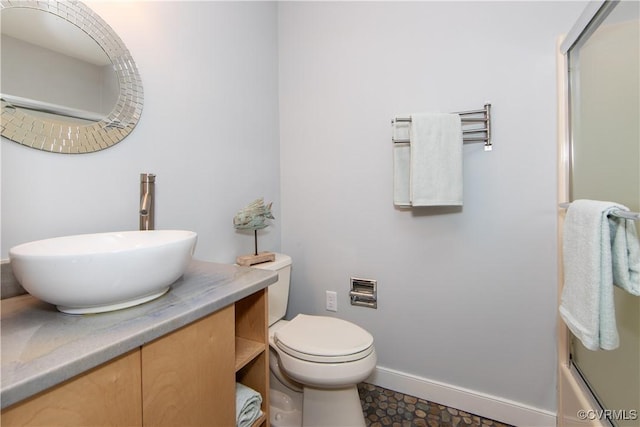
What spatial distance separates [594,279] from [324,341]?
0.92 metres

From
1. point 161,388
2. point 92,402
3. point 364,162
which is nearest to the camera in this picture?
point 92,402

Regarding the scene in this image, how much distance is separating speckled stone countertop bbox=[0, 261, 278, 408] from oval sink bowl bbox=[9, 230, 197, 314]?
0.04m

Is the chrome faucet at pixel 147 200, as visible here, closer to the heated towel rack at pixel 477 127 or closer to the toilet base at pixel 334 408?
the toilet base at pixel 334 408

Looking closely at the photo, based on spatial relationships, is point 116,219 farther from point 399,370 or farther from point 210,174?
point 399,370

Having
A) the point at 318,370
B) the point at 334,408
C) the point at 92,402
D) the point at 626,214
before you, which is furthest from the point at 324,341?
the point at 626,214

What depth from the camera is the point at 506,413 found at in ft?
4.46

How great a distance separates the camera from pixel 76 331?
1.88 feet

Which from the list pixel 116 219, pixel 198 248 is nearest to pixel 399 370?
pixel 198 248

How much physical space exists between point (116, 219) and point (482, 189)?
155 cm

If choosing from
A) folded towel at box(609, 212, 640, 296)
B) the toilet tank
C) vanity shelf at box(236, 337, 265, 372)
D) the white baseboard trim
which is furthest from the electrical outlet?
folded towel at box(609, 212, 640, 296)

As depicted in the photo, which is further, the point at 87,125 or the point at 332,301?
Answer: the point at 332,301

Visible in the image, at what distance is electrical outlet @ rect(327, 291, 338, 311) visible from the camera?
174 cm

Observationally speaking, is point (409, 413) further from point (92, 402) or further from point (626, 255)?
point (92, 402)

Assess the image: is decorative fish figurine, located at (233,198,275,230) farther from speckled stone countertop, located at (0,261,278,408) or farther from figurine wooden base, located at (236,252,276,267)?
speckled stone countertop, located at (0,261,278,408)
